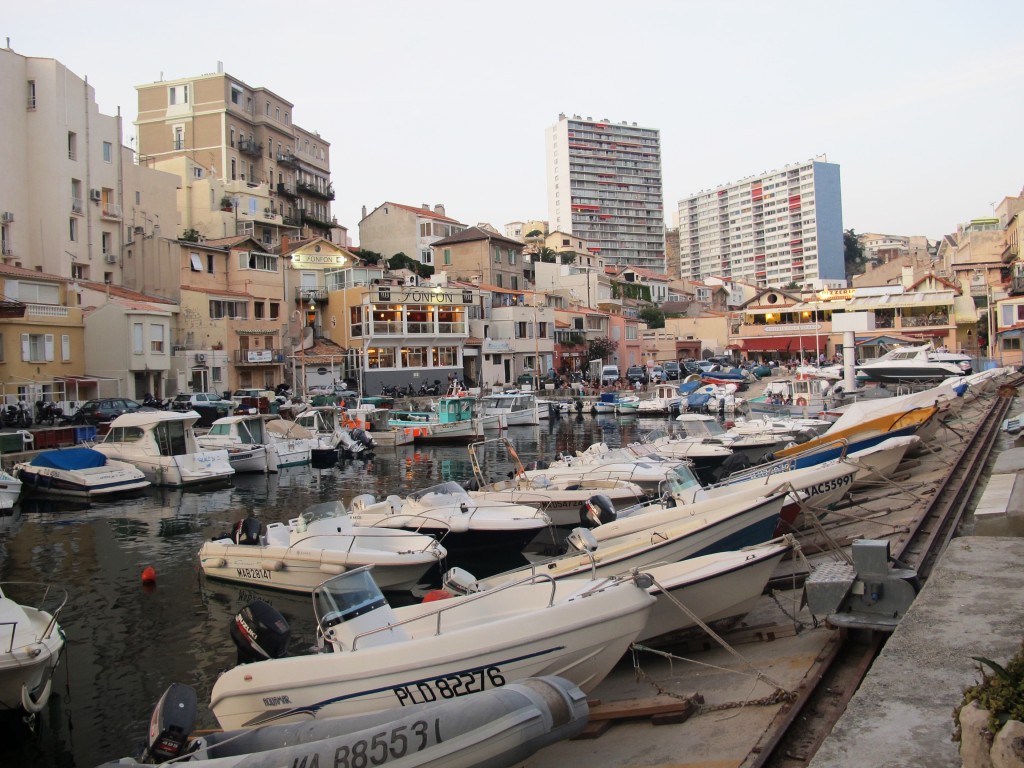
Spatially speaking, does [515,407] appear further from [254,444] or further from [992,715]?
[992,715]

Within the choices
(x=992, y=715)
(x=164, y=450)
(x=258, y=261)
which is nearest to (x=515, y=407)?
(x=258, y=261)

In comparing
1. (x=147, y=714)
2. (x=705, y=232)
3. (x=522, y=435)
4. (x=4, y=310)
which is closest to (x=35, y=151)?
(x=4, y=310)

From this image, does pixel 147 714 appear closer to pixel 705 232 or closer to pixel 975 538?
pixel 975 538

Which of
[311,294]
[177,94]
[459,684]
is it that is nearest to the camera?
[459,684]

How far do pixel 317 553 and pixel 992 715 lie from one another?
11996mm

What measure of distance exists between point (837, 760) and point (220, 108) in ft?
243

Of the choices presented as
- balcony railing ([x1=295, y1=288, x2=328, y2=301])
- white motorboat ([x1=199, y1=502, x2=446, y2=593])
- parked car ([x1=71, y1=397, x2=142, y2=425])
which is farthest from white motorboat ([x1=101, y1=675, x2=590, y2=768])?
balcony railing ([x1=295, y1=288, x2=328, y2=301])

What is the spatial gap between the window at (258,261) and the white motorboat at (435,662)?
5212 cm

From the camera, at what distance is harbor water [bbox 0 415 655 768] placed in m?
9.93

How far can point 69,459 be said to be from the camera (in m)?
26.8

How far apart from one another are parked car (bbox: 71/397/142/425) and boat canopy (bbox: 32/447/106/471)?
9.46 metres

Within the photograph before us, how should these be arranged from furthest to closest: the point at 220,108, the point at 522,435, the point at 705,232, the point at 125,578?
the point at 705,232 < the point at 220,108 < the point at 522,435 < the point at 125,578

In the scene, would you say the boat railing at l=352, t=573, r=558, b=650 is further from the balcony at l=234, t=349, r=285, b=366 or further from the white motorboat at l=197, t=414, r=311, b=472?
the balcony at l=234, t=349, r=285, b=366

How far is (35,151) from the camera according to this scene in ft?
159
